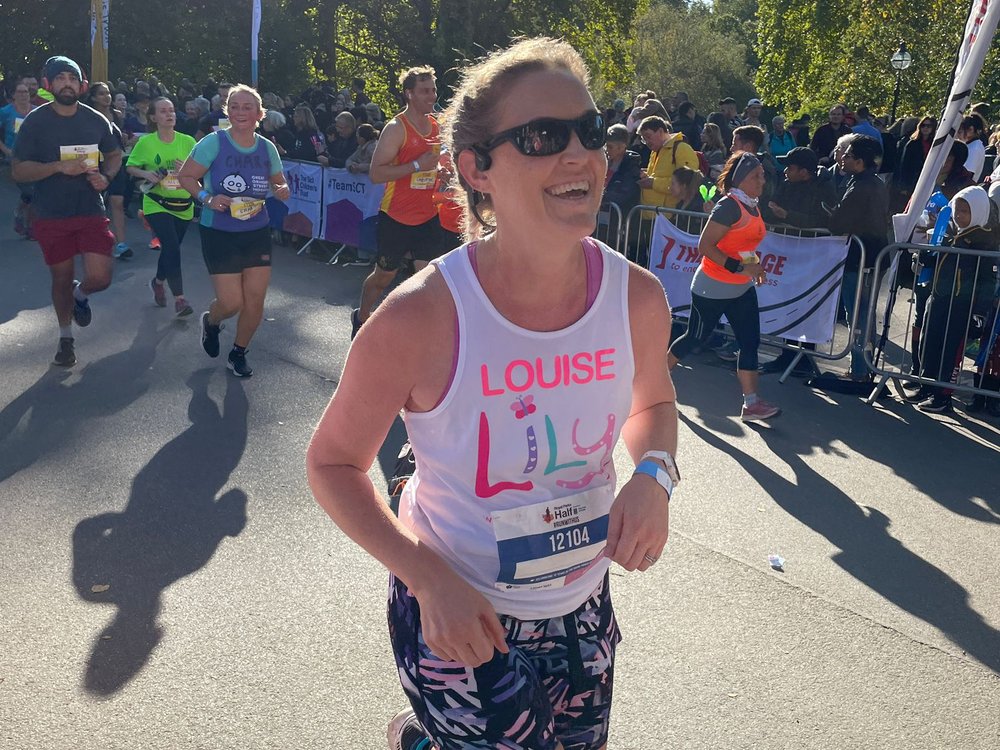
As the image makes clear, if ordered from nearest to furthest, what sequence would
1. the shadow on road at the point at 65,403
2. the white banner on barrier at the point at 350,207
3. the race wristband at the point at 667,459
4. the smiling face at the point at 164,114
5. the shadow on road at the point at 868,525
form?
the race wristband at the point at 667,459 → the shadow on road at the point at 868,525 → the shadow on road at the point at 65,403 → the smiling face at the point at 164,114 → the white banner on barrier at the point at 350,207

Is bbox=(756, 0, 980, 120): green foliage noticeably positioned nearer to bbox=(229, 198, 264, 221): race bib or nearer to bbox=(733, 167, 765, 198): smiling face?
bbox=(733, 167, 765, 198): smiling face

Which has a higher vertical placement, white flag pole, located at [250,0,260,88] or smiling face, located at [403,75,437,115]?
white flag pole, located at [250,0,260,88]

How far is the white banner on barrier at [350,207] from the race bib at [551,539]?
11.0m

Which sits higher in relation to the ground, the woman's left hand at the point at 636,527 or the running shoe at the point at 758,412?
the woman's left hand at the point at 636,527

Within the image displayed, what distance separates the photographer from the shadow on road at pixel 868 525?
4.54 metres

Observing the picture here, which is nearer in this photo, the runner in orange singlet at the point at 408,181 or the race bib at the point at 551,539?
the race bib at the point at 551,539

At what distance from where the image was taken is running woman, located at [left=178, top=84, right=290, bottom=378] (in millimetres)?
7559

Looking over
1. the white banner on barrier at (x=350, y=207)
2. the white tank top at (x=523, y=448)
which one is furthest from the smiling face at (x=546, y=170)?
the white banner on barrier at (x=350, y=207)

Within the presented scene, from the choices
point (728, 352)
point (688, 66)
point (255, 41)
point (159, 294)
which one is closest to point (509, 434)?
point (728, 352)

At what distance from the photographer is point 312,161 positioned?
14.5 m

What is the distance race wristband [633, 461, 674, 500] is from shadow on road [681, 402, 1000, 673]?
2674mm

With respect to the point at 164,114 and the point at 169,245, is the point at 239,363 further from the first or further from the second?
the point at 164,114

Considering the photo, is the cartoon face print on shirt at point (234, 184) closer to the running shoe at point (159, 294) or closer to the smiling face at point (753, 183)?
the running shoe at point (159, 294)

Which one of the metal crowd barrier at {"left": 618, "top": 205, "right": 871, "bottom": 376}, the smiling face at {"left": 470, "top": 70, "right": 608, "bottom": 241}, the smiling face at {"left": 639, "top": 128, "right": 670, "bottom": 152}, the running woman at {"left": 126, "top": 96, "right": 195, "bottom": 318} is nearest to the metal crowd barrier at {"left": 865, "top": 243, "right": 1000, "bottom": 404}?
the metal crowd barrier at {"left": 618, "top": 205, "right": 871, "bottom": 376}
